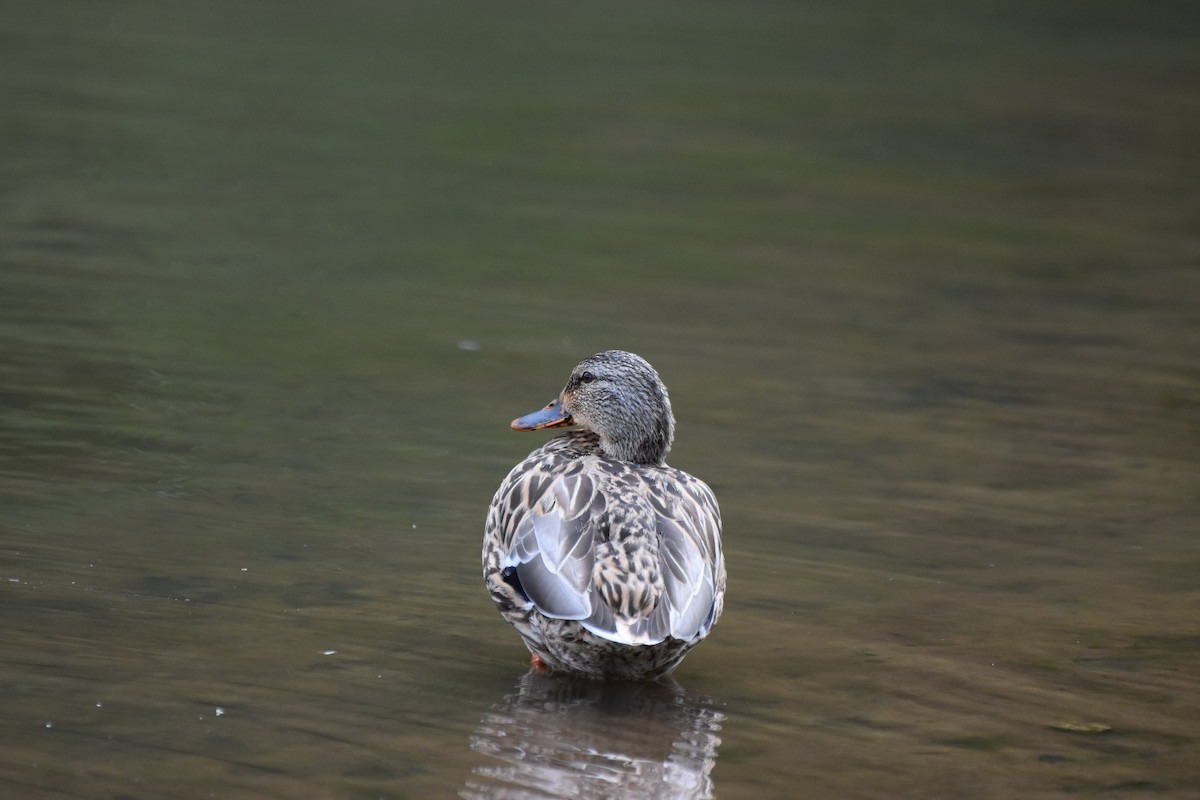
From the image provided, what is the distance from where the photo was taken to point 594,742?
18.2ft

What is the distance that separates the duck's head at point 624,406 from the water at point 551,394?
30.7 inches

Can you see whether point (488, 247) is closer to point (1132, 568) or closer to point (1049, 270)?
point (1049, 270)

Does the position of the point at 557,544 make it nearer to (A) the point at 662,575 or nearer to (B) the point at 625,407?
(A) the point at 662,575

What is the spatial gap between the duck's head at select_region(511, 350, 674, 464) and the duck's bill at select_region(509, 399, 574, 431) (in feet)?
0.35

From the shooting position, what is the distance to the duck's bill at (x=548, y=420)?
6.82 m

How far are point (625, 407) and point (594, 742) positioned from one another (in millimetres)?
1452

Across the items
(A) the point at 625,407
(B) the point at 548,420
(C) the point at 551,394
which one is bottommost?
(C) the point at 551,394

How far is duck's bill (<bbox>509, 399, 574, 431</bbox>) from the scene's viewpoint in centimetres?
682

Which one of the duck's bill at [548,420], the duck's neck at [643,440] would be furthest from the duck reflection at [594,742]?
the duck's bill at [548,420]

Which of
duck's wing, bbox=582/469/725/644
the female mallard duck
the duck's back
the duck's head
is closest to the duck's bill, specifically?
the duck's head

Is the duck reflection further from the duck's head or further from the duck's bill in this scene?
the duck's bill

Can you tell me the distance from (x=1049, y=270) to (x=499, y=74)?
7.42 metres

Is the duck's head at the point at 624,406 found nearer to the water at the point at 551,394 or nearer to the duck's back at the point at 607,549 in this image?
the duck's back at the point at 607,549

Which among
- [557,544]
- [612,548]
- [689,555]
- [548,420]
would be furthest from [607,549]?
[548,420]
